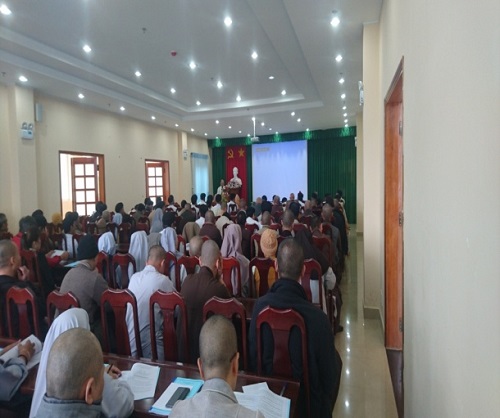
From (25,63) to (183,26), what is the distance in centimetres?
317

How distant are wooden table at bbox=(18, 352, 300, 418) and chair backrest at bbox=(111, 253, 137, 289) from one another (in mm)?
2019

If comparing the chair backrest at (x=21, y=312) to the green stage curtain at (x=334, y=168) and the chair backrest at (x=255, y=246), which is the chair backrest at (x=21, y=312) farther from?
the green stage curtain at (x=334, y=168)

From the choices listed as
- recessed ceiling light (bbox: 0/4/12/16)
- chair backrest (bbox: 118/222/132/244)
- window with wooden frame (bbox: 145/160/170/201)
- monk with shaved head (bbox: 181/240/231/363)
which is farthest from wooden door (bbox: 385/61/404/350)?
window with wooden frame (bbox: 145/160/170/201)

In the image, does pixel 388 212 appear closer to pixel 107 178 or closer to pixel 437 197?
pixel 437 197

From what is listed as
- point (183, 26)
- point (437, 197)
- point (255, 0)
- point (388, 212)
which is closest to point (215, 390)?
point (437, 197)

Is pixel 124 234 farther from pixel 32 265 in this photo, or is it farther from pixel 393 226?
pixel 393 226

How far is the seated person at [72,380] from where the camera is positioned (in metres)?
1.19

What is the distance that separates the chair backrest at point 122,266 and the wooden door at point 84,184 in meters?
6.43

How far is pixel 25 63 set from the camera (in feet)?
20.8

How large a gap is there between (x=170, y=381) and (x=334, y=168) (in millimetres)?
14533

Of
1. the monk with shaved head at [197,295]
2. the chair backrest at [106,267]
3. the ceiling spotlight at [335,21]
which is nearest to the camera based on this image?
the monk with shaved head at [197,295]

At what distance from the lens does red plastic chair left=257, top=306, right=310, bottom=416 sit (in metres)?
1.88

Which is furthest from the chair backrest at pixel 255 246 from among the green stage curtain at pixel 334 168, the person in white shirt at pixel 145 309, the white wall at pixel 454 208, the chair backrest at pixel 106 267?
the green stage curtain at pixel 334 168

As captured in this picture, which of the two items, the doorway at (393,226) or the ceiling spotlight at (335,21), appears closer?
the doorway at (393,226)
